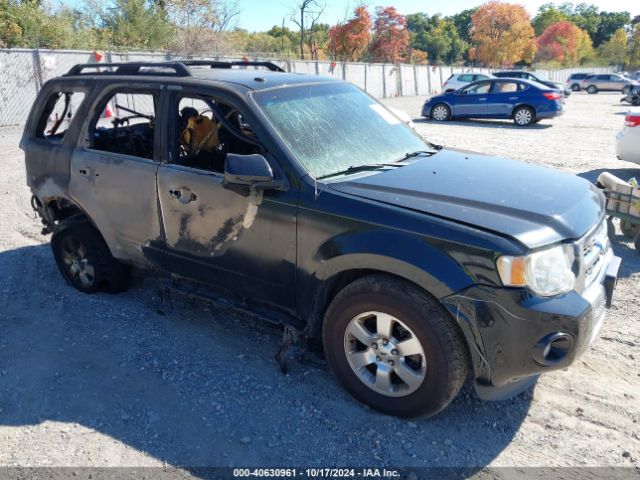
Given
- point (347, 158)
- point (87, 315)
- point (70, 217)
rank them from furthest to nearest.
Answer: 1. point (70, 217)
2. point (87, 315)
3. point (347, 158)

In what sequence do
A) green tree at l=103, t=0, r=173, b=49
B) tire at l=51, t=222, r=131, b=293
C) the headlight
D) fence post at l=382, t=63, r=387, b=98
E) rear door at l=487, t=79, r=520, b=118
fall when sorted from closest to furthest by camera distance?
the headlight
tire at l=51, t=222, r=131, b=293
rear door at l=487, t=79, r=520, b=118
green tree at l=103, t=0, r=173, b=49
fence post at l=382, t=63, r=387, b=98

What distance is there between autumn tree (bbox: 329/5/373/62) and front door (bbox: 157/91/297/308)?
48273 millimetres

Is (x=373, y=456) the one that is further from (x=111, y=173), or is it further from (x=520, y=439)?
(x=111, y=173)

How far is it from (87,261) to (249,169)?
7.31ft

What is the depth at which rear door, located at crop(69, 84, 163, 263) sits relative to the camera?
391 cm

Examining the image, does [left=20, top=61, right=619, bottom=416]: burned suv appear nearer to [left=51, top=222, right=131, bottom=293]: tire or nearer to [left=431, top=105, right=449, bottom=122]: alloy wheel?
[left=51, top=222, right=131, bottom=293]: tire

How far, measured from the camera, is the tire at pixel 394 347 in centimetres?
279

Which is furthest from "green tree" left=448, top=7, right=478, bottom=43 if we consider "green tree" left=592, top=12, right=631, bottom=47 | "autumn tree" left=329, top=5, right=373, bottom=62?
"autumn tree" left=329, top=5, right=373, bottom=62

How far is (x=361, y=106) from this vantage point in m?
4.09

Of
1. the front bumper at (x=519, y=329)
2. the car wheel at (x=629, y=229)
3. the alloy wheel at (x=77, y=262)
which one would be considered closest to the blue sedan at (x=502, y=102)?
the car wheel at (x=629, y=229)

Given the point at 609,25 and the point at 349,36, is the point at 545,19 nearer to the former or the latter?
the point at 609,25

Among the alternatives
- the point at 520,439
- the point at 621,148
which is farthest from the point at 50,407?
the point at 621,148

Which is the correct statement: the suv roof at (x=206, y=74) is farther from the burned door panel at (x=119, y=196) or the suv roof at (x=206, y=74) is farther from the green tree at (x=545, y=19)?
the green tree at (x=545, y=19)

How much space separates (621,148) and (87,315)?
28.1 ft
